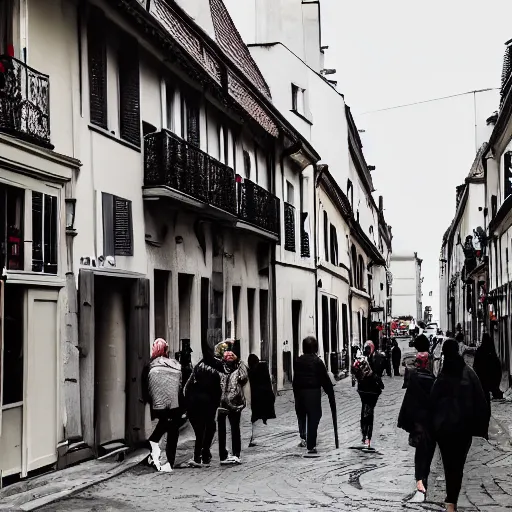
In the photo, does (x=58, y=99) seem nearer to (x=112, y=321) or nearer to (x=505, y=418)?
(x=112, y=321)

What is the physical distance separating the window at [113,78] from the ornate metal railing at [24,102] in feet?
6.21

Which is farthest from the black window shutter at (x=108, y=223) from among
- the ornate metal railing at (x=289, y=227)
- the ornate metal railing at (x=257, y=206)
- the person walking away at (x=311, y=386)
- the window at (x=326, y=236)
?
the window at (x=326, y=236)

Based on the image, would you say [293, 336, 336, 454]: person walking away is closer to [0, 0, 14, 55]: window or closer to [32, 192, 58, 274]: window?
[32, 192, 58, 274]: window

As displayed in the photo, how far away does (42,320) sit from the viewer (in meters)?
12.7

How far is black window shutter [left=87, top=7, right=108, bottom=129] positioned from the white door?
10.5ft

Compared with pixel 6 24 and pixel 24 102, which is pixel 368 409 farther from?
pixel 6 24

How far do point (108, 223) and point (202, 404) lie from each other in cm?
316

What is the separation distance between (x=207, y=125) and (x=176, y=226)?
339 cm

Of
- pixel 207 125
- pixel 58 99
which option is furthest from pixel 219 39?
pixel 58 99

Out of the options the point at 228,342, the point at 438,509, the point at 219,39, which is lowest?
the point at 438,509

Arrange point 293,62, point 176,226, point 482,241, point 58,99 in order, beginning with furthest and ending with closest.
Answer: point 482,241 < point 293,62 < point 176,226 < point 58,99

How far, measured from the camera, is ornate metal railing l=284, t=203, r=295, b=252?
96.9ft

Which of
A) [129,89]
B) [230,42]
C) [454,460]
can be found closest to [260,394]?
[129,89]

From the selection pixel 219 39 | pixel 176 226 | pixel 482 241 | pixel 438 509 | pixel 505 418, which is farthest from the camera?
pixel 482 241
